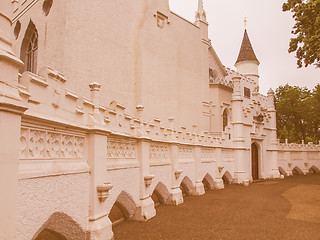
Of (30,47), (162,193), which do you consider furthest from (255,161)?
(30,47)

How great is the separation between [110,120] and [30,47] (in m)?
12.4

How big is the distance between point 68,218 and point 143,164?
153 inches

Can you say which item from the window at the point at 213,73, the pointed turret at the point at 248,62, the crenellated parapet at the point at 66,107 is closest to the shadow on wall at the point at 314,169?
the pointed turret at the point at 248,62

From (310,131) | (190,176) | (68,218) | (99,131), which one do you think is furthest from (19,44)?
(310,131)

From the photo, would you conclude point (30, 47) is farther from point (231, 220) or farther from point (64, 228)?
point (231, 220)

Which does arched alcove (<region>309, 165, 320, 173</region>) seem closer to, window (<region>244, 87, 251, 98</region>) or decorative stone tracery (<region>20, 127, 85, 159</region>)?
window (<region>244, 87, 251, 98</region>)

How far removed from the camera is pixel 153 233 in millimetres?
7195

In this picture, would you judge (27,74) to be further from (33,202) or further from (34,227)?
(34,227)

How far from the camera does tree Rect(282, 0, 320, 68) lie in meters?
13.3

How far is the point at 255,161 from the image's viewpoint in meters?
22.9

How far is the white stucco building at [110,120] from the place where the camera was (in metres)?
4.16

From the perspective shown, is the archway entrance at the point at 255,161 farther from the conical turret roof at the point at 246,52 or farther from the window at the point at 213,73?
the conical turret roof at the point at 246,52

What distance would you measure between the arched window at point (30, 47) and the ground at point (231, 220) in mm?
11483

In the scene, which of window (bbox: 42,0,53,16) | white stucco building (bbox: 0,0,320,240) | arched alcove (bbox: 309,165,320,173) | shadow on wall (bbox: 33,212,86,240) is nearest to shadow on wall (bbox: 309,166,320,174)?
arched alcove (bbox: 309,165,320,173)
